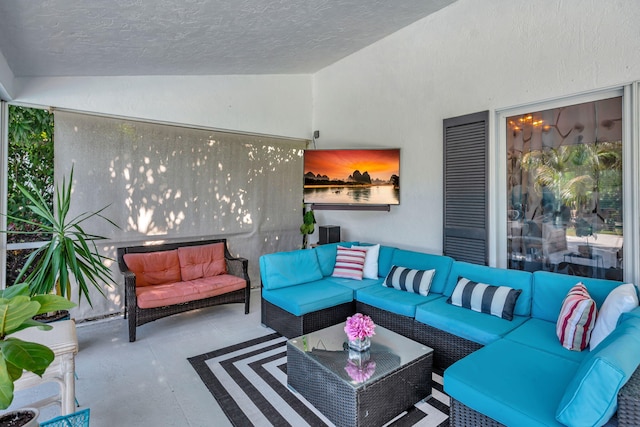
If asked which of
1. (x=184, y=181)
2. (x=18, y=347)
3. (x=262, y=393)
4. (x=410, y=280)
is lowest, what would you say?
(x=262, y=393)

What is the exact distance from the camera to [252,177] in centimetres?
520

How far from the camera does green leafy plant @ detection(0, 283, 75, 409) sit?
2.93 feet

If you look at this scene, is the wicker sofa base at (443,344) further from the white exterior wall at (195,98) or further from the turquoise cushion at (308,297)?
the white exterior wall at (195,98)

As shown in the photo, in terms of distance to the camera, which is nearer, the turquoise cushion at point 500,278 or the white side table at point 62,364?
the white side table at point 62,364

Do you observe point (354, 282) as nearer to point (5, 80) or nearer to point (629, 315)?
point (629, 315)

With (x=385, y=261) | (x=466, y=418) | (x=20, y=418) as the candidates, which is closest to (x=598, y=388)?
(x=466, y=418)

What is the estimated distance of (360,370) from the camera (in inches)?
82.0

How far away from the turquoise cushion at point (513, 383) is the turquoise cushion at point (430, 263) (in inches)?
46.4

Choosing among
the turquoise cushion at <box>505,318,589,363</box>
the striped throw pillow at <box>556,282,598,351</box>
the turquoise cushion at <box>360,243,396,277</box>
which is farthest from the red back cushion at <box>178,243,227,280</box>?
the striped throw pillow at <box>556,282,598,351</box>

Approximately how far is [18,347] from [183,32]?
292 cm

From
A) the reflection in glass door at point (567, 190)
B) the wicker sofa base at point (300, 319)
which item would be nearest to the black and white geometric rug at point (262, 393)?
the wicker sofa base at point (300, 319)

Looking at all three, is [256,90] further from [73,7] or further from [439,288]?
[439,288]

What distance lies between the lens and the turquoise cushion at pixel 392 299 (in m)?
3.01

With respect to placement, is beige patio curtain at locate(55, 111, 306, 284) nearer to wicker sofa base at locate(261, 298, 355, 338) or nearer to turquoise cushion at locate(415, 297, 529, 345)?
wicker sofa base at locate(261, 298, 355, 338)
